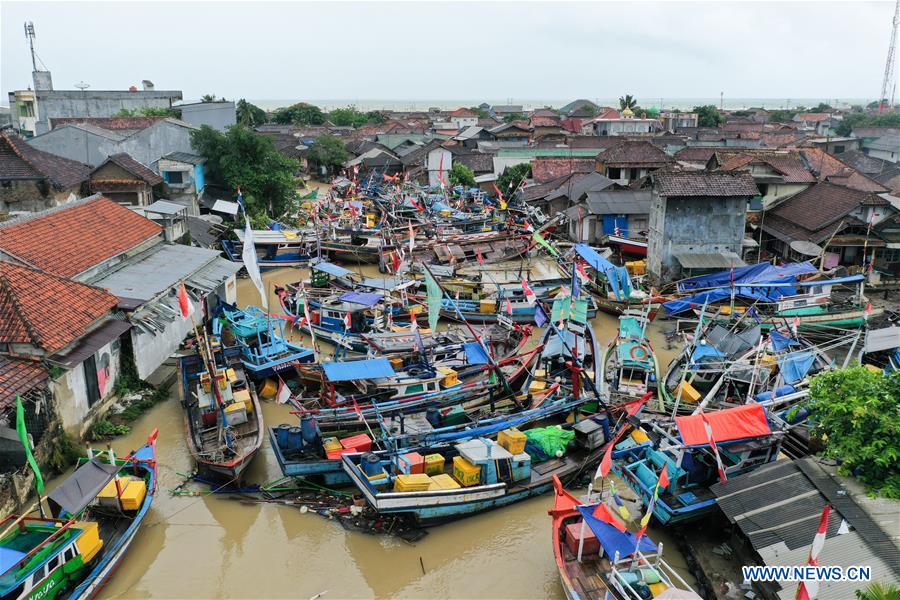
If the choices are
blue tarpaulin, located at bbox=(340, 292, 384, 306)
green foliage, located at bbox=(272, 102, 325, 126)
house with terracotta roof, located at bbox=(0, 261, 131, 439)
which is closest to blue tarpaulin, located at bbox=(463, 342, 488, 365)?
blue tarpaulin, located at bbox=(340, 292, 384, 306)

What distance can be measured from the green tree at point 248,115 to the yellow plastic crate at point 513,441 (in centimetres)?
6381

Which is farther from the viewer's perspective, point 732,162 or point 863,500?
point 732,162

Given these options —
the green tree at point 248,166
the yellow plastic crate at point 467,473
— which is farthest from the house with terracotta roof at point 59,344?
the green tree at point 248,166

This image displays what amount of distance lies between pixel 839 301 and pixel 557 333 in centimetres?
1200

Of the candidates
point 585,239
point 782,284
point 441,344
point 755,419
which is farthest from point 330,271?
point 755,419

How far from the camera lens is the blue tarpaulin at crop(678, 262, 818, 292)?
78.2ft

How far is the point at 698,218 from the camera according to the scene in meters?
28.1

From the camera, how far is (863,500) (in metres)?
10.7

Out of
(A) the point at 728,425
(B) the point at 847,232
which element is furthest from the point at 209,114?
(A) the point at 728,425

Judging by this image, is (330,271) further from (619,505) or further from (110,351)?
(619,505)

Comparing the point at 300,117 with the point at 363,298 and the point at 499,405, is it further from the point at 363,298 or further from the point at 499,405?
the point at 499,405

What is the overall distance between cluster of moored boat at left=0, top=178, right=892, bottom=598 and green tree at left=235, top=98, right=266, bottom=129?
54759 millimetres

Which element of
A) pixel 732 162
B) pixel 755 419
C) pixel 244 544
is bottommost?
pixel 244 544

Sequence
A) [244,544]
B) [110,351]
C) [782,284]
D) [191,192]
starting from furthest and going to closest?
[191,192] → [782,284] → [110,351] → [244,544]
